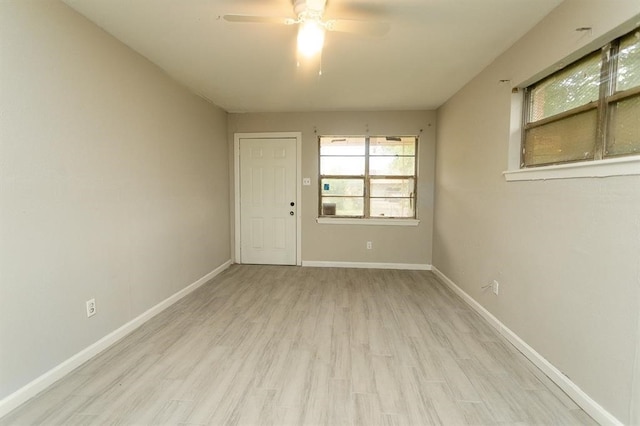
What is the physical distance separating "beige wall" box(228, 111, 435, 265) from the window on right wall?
1.97 m

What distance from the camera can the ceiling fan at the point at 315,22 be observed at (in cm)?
164

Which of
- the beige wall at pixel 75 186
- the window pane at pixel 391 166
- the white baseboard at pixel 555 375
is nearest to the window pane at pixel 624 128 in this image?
the white baseboard at pixel 555 375

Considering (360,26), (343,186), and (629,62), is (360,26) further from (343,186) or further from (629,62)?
(343,186)

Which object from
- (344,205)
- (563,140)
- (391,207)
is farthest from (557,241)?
(344,205)

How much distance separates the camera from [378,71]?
2.78 metres

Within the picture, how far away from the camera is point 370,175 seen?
4316mm

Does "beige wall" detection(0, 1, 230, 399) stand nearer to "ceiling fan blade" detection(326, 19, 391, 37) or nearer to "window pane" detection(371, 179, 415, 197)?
"ceiling fan blade" detection(326, 19, 391, 37)

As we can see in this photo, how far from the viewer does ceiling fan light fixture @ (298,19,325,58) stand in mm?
1761

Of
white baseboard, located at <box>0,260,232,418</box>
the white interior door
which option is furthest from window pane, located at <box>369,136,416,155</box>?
white baseboard, located at <box>0,260,232,418</box>

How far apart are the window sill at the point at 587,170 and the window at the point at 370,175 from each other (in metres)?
2.17

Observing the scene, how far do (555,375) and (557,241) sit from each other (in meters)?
0.83

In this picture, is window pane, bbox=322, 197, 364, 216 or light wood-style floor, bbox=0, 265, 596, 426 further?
window pane, bbox=322, 197, 364, 216

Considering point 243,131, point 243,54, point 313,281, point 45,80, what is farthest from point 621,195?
point 243,131

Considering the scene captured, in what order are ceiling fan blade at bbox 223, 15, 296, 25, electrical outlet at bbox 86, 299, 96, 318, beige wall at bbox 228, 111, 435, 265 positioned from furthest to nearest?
beige wall at bbox 228, 111, 435, 265, electrical outlet at bbox 86, 299, 96, 318, ceiling fan blade at bbox 223, 15, 296, 25
